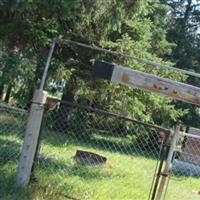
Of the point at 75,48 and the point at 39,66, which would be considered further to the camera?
the point at 75,48

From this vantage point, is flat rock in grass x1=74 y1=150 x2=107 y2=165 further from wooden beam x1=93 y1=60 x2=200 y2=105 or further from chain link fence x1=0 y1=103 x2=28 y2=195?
wooden beam x1=93 y1=60 x2=200 y2=105

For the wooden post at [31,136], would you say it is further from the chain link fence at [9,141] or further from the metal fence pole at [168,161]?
the metal fence pole at [168,161]

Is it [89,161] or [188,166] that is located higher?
[188,166]

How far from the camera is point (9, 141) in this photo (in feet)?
27.6

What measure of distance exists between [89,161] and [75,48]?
3.25 m

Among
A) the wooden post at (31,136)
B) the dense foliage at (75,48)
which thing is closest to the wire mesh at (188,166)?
the dense foliage at (75,48)

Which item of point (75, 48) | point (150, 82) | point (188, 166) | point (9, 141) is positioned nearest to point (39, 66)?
point (75, 48)

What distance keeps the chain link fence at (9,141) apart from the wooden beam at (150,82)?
1.48m

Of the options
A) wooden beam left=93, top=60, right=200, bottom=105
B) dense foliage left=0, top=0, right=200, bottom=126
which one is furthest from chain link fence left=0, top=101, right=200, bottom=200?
dense foliage left=0, top=0, right=200, bottom=126

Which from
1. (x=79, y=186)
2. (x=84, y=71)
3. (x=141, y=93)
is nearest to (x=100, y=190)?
(x=79, y=186)

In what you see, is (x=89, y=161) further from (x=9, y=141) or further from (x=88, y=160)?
(x=9, y=141)

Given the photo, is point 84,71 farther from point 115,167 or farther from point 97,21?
point 115,167

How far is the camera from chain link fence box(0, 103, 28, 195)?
6008mm

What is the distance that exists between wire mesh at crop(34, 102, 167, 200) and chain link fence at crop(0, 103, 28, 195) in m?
0.39
